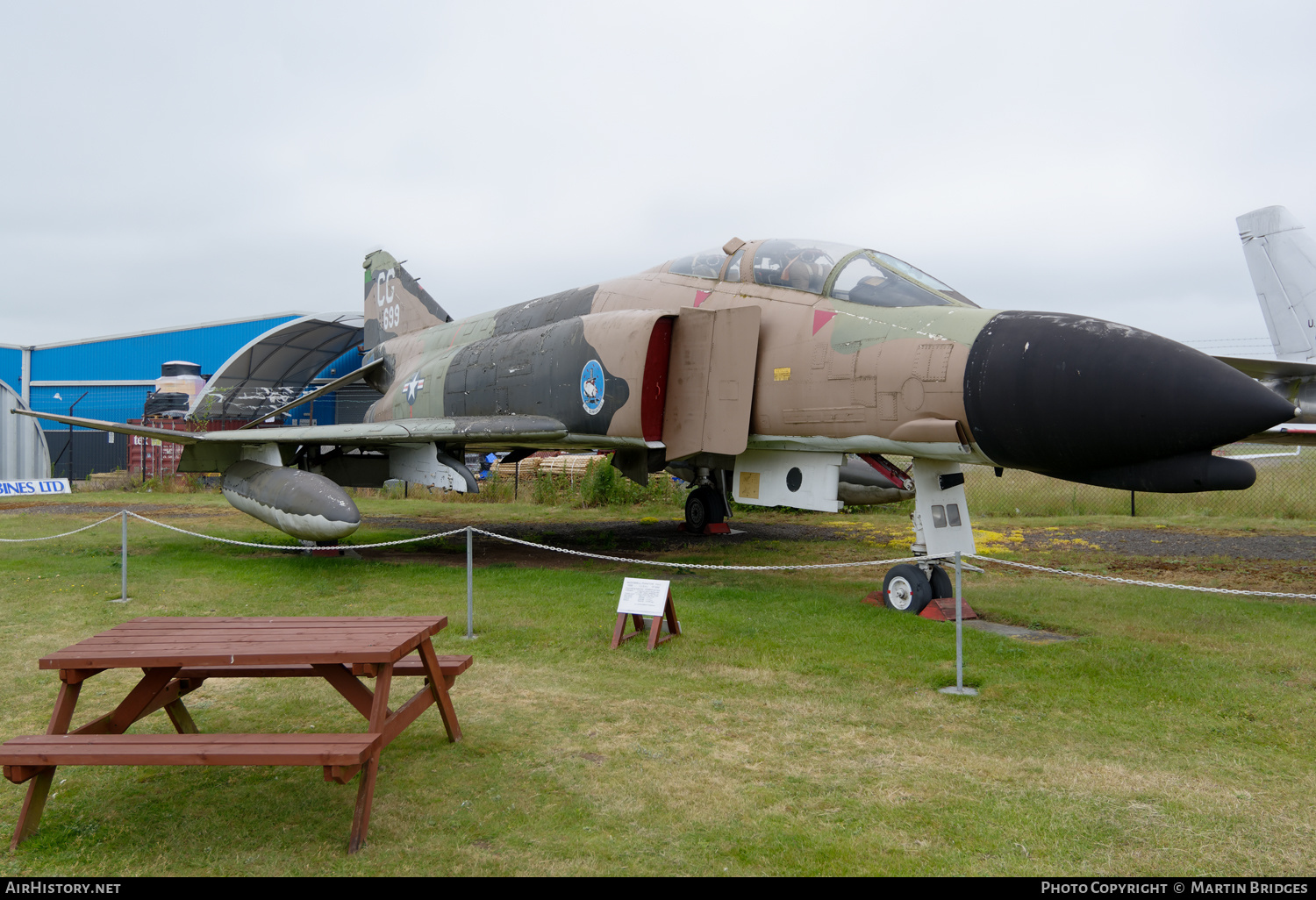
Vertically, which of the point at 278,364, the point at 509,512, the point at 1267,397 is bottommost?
the point at 509,512

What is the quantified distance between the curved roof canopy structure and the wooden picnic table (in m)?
18.9

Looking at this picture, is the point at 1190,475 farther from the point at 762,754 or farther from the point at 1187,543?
the point at 1187,543

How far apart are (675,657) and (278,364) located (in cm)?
2147

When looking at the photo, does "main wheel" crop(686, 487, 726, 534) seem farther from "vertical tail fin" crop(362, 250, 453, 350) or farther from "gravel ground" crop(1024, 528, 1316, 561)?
"vertical tail fin" crop(362, 250, 453, 350)

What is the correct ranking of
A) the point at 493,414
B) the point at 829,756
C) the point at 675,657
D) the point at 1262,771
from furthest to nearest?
the point at 493,414
the point at 675,657
the point at 829,756
the point at 1262,771

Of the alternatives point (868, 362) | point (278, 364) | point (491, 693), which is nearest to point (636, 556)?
point (868, 362)

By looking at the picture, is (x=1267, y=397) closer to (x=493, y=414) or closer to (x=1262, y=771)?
(x=1262, y=771)

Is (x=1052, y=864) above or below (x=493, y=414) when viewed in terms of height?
below

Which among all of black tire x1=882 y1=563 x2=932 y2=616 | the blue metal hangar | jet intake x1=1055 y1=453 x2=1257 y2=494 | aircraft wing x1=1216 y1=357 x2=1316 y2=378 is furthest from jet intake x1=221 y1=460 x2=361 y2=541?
the blue metal hangar

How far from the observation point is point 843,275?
745 centimetres

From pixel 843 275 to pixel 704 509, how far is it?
7.20 meters

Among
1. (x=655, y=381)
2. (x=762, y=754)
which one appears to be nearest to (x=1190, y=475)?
(x=762, y=754)
